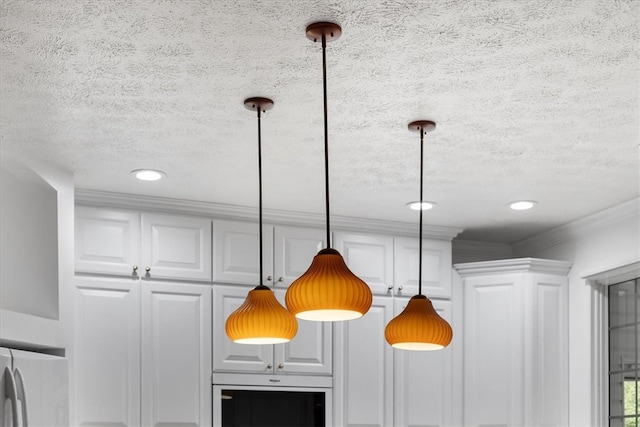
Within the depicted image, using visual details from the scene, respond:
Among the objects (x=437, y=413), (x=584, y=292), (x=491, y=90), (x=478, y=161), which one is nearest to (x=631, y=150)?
(x=478, y=161)

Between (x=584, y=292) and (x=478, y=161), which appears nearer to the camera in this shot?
(x=478, y=161)

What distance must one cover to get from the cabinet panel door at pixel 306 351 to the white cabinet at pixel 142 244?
0.49 meters

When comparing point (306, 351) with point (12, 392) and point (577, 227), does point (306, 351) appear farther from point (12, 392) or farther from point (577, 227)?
point (12, 392)

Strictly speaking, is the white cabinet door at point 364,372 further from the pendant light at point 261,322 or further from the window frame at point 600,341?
the pendant light at point 261,322

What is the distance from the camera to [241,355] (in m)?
4.64

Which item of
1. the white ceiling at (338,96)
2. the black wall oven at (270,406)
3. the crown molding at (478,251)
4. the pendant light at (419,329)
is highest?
the white ceiling at (338,96)

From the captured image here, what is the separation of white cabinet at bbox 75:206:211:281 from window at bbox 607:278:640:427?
2123 millimetres

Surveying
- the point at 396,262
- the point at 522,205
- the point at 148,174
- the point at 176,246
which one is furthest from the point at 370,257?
the point at 148,174

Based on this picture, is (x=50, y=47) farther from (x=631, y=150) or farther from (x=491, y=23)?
(x=631, y=150)

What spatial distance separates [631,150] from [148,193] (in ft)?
7.28

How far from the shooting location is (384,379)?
496 centimetres

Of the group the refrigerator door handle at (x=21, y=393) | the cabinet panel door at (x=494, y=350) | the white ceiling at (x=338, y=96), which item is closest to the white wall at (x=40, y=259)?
the white ceiling at (x=338, y=96)

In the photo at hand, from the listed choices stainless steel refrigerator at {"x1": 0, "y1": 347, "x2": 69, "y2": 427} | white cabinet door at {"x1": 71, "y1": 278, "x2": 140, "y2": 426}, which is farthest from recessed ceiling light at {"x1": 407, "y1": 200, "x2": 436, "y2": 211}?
stainless steel refrigerator at {"x1": 0, "y1": 347, "x2": 69, "y2": 427}

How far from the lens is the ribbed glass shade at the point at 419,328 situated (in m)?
3.21
